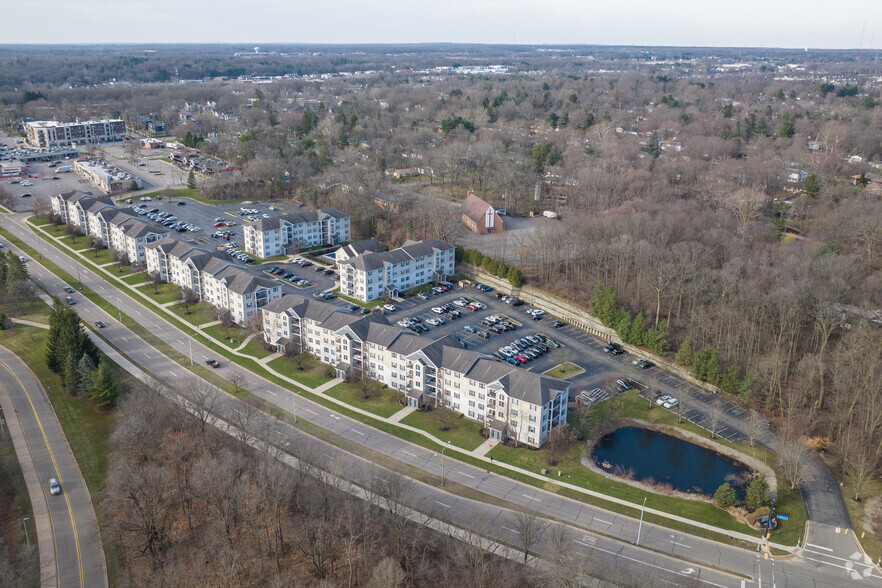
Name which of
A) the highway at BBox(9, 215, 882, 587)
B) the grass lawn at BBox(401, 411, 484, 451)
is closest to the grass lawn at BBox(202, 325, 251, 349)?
the highway at BBox(9, 215, 882, 587)

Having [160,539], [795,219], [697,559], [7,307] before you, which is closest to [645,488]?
[697,559]

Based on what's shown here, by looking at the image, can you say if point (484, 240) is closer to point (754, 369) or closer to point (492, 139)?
point (754, 369)

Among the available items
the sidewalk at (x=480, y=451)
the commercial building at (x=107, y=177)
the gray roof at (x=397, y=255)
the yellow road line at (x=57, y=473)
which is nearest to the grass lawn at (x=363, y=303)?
the gray roof at (x=397, y=255)

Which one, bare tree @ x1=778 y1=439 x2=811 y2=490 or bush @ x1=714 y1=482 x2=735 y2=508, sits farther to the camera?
bare tree @ x1=778 y1=439 x2=811 y2=490

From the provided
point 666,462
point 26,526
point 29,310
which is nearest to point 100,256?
point 29,310

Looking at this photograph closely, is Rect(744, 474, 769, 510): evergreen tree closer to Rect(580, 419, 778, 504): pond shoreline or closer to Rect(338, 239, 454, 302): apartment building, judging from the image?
Rect(580, 419, 778, 504): pond shoreline

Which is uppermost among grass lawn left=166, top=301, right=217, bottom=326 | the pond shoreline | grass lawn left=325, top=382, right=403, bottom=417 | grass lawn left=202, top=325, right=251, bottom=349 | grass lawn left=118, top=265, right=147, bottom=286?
grass lawn left=118, top=265, right=147, bottom=286

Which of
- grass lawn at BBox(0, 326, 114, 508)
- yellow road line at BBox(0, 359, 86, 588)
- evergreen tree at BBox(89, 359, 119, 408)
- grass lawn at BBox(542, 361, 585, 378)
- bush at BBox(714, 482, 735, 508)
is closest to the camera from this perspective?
yellow road line at BBox(0, 359, 86, 588)
